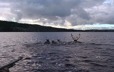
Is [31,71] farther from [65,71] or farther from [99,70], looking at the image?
[99,70]

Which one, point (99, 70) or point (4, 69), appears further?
point (99, 70)

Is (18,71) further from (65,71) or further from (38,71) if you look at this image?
(65,71)

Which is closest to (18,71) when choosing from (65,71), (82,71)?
(65,71)

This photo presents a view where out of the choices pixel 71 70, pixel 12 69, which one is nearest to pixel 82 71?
pixel 71 70

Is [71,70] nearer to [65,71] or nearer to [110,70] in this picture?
[65,71]

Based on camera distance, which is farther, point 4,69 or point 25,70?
point 25,70

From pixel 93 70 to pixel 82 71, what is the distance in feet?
5.95

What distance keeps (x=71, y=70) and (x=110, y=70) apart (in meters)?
5.55

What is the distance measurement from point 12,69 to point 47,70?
519cm

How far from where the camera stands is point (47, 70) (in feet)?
116

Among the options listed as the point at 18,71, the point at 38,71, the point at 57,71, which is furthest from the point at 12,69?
the point at 57,71

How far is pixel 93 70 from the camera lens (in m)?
35.3

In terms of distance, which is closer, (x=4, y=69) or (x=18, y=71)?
(x=4, y=69)

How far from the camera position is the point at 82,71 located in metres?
34.6
